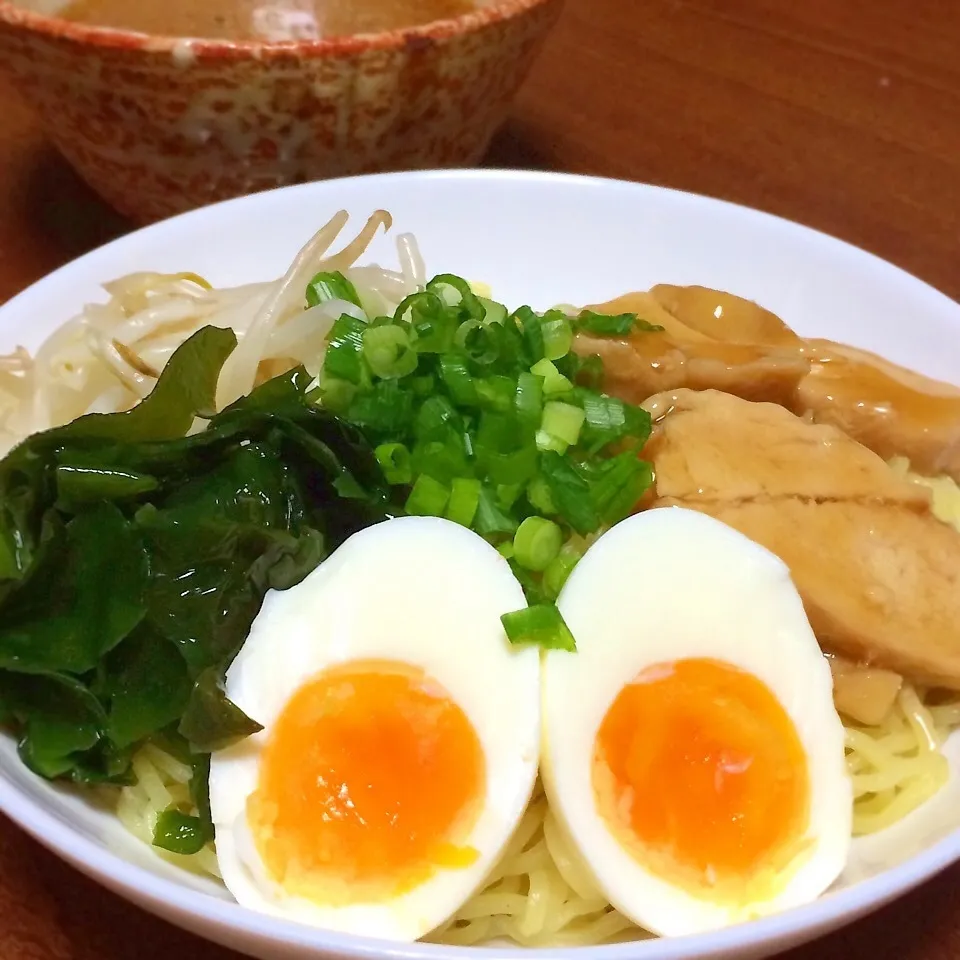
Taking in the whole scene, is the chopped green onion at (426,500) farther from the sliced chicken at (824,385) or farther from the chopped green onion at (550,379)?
the sliced chicken at (824,385)

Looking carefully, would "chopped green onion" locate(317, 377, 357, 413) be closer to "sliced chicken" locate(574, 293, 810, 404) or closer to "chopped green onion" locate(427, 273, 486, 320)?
"chopped green onion" locate(427, 273, 486, 320)

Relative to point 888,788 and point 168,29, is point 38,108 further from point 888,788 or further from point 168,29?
point 888,788

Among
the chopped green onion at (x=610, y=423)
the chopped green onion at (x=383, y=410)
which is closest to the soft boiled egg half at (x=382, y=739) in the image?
the chopped green onion at (x=383, y=410)

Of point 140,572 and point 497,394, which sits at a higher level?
point 497,394

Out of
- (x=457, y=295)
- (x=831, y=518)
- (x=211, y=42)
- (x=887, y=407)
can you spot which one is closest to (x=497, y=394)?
(x=457, y=295)

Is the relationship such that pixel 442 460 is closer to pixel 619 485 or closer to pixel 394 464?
pixel 394 464
